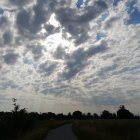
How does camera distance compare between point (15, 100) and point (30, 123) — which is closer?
point (15, 100)

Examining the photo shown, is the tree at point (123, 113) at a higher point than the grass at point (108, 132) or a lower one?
higher

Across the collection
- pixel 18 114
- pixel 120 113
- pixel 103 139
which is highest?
pixel 120 113

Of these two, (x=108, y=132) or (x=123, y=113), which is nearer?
(x=108, y=132)

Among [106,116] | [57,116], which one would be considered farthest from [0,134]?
[57,116]

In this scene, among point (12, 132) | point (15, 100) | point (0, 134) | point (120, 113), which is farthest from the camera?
point (120, 113)

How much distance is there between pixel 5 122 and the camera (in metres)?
44.2

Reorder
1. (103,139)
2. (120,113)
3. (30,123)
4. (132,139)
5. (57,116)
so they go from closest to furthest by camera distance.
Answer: (103,139) < (132,139) < (30,123) < (120,113) < (57,116)

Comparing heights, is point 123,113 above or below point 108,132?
above

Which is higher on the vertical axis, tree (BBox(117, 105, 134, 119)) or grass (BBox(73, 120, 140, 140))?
tree (BBox(117, 105, 134, 119))

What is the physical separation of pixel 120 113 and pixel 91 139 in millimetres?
121281

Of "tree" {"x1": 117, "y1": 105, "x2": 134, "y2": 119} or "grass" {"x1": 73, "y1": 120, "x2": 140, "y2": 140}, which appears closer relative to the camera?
"grass" {"x1": 73, "y1": 120, "x2": 140, "y2": 140}

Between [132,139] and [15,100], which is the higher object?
[15,100]

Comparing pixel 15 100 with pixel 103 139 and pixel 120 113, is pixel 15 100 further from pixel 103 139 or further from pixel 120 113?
pixel 120 113

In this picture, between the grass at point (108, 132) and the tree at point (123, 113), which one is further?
the tree at point (123, 113)
